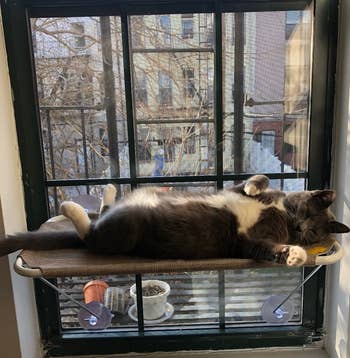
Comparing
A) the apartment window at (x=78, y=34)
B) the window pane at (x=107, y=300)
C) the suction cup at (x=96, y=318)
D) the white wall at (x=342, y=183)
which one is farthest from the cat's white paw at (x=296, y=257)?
the apartment window at (x=78, y=34)

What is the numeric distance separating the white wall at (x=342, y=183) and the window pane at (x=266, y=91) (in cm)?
10

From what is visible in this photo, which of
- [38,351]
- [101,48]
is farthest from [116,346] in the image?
[101,48]

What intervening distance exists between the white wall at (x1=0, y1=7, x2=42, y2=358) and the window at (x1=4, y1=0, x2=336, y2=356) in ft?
0.13

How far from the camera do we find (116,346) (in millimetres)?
1513

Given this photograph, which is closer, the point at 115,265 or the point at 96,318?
the point at 115,265

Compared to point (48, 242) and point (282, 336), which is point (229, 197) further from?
point (282, 336)

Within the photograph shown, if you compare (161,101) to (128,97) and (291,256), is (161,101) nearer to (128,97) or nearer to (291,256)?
(128,97)

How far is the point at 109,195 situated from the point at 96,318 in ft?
1.66

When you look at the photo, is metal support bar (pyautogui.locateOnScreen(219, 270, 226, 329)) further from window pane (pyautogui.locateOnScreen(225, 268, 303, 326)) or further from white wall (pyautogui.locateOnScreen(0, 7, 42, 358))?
white wall (pyautogui.locateOnScreen(0, 7, 42, 358))

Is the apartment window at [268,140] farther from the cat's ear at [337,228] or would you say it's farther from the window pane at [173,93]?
the cat's ear at [337,228]

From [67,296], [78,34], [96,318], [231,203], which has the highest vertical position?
[78,34]

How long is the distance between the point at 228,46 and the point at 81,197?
27.9 inches

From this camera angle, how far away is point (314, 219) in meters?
1.15

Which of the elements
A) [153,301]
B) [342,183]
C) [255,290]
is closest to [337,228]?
[342,183]
